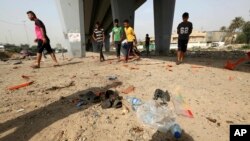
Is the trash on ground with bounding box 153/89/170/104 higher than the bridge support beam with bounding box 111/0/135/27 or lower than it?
lower

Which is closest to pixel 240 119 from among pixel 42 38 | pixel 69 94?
pixel 69 94

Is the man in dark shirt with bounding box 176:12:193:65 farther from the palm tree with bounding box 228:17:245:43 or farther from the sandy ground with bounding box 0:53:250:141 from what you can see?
the palm tree with bounding box 228:17:245:43

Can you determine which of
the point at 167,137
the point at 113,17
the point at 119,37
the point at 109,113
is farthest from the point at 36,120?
the point at 113,17

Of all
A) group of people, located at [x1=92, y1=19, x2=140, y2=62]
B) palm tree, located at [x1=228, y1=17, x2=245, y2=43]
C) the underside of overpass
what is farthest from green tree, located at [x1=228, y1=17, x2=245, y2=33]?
group of people, located at [x1=92, y1=19, x2=140, y2=62]

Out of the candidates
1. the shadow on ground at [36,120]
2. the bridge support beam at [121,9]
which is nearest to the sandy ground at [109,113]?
the shadow on ground at [36,120]

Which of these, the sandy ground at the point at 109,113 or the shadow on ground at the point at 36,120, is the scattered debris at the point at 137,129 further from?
the shadow on ground at the point at 36,120

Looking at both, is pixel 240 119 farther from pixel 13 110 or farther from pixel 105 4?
pixel 105 4

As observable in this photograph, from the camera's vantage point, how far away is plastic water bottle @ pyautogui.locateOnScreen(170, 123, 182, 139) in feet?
8.23

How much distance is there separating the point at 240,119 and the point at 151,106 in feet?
4.13

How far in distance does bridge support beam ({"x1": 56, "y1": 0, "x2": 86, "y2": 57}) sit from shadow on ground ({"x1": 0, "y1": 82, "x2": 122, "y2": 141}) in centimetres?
957

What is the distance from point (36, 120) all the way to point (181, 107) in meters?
2.21

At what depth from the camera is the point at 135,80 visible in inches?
208

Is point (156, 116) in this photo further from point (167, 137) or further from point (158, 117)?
point (167, 137)

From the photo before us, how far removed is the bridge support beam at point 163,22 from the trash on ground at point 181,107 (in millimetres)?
14559
